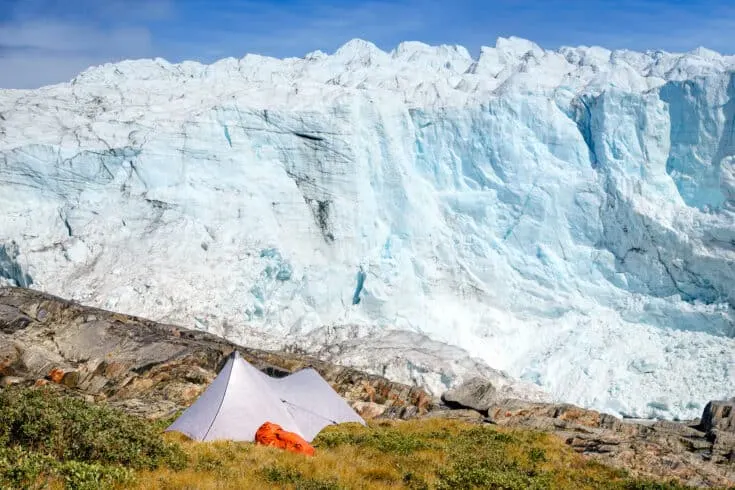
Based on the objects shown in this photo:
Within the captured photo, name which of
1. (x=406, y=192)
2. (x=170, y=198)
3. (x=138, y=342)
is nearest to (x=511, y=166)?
(x=406, y=192)

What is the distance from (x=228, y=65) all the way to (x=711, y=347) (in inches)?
1523

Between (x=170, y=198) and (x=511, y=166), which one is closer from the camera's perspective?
(x=170, y=198)

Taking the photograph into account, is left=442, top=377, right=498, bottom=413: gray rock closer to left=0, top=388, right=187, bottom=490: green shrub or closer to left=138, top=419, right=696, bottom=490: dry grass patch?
→ left=138, top=419, right=696, bottom=490: dry grass patch

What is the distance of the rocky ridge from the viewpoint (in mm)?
12547

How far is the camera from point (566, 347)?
32.0 meters

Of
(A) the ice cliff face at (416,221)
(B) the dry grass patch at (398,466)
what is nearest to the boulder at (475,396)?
(B) the dry grass patch at (398,466)

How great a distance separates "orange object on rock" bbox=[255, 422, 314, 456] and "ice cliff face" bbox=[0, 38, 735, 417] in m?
18.0

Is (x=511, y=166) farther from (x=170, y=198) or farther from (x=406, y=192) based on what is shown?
(x=170, y=198)

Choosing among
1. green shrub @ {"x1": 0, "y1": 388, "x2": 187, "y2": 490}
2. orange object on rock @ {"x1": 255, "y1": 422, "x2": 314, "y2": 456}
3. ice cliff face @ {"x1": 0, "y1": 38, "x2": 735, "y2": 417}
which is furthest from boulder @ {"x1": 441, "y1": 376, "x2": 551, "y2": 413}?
green shrub @ {"x1": 0, "y1": 388, "x2": 187, "y2": 490}

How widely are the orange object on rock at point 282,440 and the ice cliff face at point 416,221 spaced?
1799 centimetres

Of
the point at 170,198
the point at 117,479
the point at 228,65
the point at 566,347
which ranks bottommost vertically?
the point at 566,347

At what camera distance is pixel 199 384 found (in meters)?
18.2

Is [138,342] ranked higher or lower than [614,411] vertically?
higher

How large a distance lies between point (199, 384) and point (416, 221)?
63.0 ft
